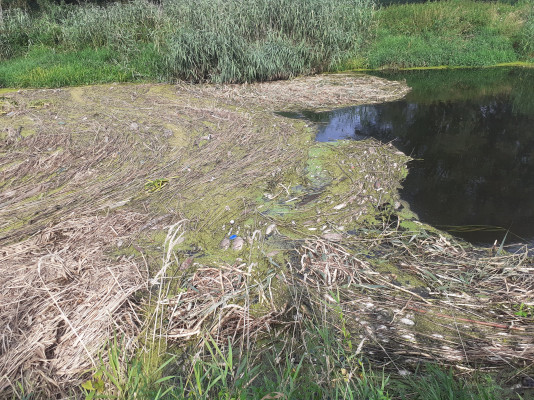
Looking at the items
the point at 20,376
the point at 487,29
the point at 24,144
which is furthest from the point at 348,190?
the point at 487,29

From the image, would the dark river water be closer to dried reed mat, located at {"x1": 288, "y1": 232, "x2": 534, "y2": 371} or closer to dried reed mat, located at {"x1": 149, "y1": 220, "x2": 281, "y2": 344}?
dried reed mat, located at {"x1": 288, "y1": 232, "x2": 534, "y2": 371}

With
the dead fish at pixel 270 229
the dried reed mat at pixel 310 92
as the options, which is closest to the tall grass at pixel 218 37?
the dried reed mat at pixel 310 92

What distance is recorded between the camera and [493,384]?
1865 millimetres

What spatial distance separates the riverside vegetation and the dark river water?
0.35 m

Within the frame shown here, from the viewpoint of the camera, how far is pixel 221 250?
2992 millimetres

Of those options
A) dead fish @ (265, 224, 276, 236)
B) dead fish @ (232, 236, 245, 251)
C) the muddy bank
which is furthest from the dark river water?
dead fish @ (232, 236, 245, 251)

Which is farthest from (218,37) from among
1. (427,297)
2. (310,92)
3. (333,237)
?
(427,297)

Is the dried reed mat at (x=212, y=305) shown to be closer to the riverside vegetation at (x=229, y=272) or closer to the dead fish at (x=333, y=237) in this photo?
the riverside vegetation at (x=229, y=272)

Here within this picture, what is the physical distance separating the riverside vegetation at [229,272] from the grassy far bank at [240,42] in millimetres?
2094

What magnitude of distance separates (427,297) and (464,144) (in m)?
3.52

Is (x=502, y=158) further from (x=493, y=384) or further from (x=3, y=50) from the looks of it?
(x=3, y=50)

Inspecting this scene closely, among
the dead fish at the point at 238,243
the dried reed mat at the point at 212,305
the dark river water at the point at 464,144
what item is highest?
the dried reed mat at the point at 212,305

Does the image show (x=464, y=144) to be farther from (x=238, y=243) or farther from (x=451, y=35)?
(x=451, y=35)

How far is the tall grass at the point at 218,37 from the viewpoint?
8.15 meters
